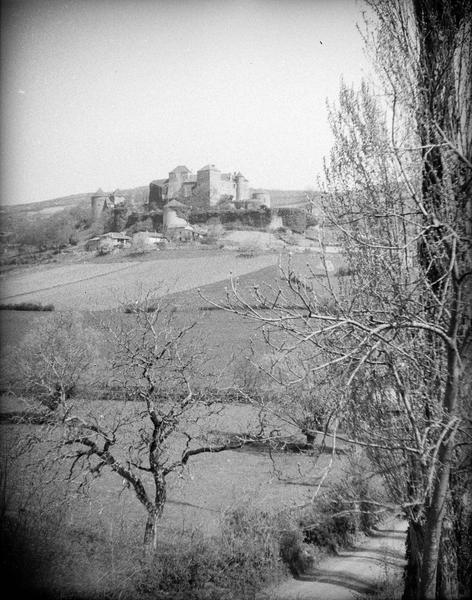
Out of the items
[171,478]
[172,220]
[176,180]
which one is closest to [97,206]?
[172,220]

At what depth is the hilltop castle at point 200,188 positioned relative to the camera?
22766 mm

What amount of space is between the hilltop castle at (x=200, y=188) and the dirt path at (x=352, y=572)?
16.1 meters

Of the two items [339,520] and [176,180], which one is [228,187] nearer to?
[176,180]

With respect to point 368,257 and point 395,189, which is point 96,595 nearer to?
point 368,257

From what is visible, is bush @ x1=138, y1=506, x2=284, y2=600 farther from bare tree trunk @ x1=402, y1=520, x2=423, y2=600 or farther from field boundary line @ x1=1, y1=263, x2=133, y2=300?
field boundary line @ x1=1, y1=263, x2=133, y2=300

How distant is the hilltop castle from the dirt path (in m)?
16.1

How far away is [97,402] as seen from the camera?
40.5 feet

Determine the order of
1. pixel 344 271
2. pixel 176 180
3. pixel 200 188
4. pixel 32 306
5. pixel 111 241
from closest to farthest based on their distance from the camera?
pixel 344 271
pixel 32 306
pixel 111 241
pixel 176 180
pixel 200 188

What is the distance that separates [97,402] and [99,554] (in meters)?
5.69

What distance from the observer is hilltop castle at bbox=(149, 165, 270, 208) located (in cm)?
2277

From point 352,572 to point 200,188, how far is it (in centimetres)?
2645

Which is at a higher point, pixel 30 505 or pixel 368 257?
pixel 368 257

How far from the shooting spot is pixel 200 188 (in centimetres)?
3094

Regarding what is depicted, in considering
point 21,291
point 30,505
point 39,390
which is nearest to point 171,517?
point 30,505
